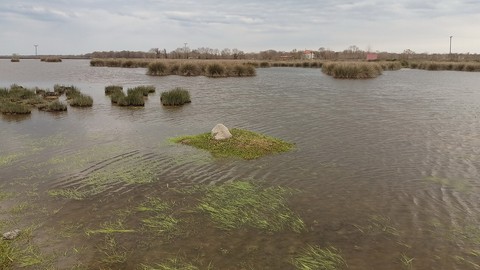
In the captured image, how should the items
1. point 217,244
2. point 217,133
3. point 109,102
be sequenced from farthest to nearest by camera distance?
point 109,102, point 217,133, point 217,244

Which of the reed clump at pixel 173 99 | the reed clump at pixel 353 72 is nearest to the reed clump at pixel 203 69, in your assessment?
the reed clump at pixel 353 72

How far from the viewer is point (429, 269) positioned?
21.1 feet

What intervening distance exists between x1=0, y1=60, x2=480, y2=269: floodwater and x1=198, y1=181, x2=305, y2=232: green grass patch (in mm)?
307

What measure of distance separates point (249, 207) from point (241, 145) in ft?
17.8

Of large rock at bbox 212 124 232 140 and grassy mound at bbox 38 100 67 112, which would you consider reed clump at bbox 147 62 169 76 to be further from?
large rock at bbox 212 124 232 140

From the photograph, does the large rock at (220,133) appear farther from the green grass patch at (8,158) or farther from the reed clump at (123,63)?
the reed clump at (123,63)

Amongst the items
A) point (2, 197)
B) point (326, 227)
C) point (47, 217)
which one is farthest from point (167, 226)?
point (2, 197)

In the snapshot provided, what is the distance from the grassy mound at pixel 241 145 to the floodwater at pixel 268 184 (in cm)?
58

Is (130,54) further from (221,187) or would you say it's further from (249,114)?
(221,187)

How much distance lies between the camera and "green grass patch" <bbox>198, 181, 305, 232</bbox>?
321 inches

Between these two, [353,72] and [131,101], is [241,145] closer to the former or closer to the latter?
[131,101]

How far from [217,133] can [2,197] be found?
327 inches

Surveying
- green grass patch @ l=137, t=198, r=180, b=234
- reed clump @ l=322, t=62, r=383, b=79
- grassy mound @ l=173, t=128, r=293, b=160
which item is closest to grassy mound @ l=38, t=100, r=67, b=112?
grassy mound @ l=173, t=128, r=293, b=160

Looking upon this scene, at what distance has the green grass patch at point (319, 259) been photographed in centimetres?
652
